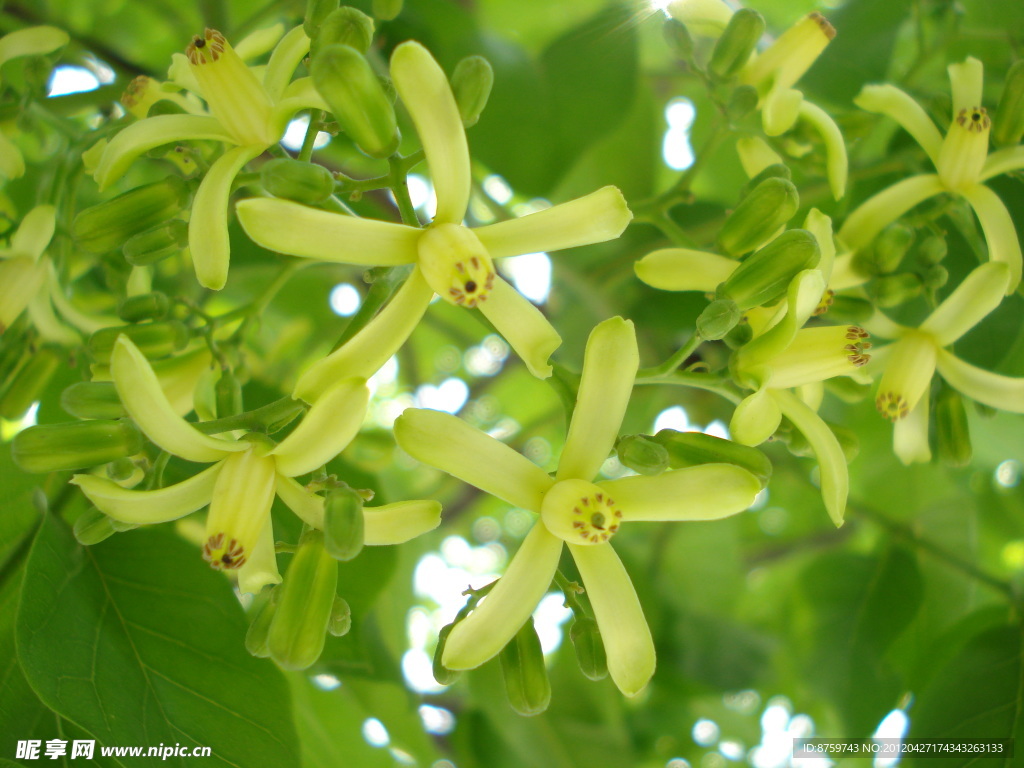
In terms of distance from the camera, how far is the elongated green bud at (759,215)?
1.04 meters

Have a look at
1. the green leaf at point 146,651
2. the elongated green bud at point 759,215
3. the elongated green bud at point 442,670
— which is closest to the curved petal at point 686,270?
the elongated green bud at point 759,215

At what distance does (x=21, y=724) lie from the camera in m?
1.12

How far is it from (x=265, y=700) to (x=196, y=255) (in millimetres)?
587

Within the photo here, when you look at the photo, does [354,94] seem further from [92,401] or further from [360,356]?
[92,401]

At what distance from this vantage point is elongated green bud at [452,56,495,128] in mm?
960

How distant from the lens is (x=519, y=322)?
911mm

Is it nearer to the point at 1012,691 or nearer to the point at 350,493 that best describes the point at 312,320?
the point at 350,493

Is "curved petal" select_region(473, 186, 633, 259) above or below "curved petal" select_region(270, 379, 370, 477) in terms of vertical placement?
above

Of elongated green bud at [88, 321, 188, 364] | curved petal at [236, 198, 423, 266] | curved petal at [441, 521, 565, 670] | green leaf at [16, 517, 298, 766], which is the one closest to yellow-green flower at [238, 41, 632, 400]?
curved petal at [236, 198, 423, 266]

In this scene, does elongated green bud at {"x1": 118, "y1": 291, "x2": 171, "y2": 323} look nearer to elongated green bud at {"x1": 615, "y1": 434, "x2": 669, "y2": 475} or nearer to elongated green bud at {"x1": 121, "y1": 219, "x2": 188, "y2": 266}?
elongated green bud at {"x1": 121, "y1": 219, "x2": 188, "y2": 266}

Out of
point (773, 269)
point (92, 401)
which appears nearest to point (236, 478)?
point (92, 401)

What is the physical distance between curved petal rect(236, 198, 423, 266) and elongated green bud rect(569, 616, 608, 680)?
1.64 ft

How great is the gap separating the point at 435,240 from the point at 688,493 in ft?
1.27

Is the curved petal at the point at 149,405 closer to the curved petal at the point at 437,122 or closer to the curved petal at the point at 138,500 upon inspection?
the curved petal at the point at 138,500
